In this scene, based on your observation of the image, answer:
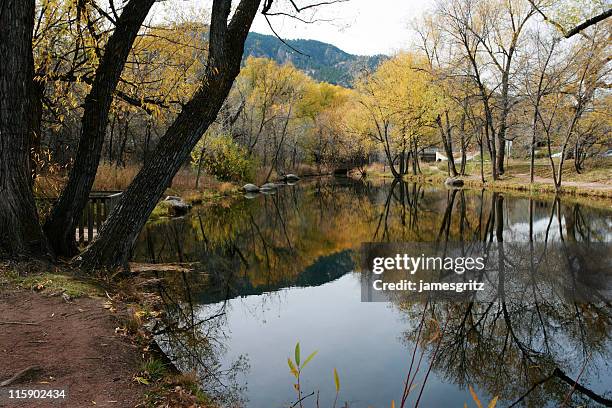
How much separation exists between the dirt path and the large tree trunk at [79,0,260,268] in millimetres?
1323

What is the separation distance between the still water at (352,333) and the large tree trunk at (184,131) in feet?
4.34

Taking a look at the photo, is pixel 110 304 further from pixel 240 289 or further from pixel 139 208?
pixel 240 289

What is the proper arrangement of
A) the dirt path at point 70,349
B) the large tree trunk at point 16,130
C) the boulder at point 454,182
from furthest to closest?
the boulder at point 454,182 < the large tree trunk at point 16,130 < the dirt path at point 70,349

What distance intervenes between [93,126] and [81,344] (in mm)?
3261

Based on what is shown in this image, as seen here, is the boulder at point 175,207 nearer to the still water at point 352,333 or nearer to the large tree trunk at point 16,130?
the still water at point 352,333

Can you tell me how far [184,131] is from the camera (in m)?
6.09

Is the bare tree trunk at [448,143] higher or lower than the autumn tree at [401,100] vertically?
lower

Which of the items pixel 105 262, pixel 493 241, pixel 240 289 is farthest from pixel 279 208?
pixel 105 262

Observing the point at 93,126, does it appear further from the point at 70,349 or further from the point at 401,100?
the point at 401,100

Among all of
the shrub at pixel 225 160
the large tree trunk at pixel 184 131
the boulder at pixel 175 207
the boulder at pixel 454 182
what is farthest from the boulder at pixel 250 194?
the large tree trunk at pixel 184 131

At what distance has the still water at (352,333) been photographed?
14.9ft

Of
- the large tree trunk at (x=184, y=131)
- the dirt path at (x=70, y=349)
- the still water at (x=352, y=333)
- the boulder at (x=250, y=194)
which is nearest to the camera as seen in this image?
the dirt path at (x=70, y=349)

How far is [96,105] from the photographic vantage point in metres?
6.23

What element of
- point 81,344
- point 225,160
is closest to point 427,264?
point 81,344
